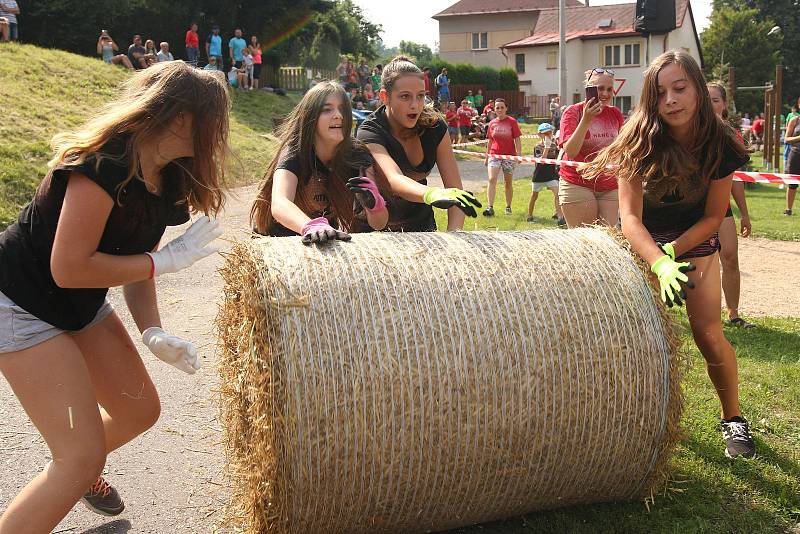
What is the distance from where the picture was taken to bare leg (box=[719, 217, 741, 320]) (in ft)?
20.6

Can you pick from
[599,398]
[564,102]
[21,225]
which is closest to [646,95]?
[599,398]

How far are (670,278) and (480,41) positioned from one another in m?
68.5

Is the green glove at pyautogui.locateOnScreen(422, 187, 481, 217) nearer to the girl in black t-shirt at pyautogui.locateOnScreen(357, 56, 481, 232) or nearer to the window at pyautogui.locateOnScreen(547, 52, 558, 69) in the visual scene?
the girl in black t-shirt at pyautogui.locateOnScreen(357, 56, 481, 232)

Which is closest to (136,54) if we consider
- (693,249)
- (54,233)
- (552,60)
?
(693,249)

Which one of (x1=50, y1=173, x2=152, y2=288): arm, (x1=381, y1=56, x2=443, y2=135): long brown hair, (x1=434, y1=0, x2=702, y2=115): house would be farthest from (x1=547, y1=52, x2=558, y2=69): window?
(x1=50, y1=173, x2=152, y2=288): arm

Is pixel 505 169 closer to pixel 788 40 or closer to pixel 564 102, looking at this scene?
pixel 564 102

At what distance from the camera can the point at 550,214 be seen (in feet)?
41.7

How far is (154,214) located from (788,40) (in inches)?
2726

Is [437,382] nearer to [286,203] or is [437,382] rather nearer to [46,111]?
[286,203]

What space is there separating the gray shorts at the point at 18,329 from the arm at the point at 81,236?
19 centimetres

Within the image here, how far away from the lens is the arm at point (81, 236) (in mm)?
Result: 2639

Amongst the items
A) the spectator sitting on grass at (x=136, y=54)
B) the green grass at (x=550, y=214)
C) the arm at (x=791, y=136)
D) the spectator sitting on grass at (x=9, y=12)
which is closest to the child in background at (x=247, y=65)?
the spectator sitting on grass at (x=136, y=54)

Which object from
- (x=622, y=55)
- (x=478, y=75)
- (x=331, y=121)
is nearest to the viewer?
(x=331, y=121)

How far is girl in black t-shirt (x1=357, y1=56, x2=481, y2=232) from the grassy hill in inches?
199
